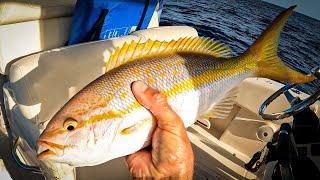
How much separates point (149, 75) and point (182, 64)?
0.21 meters

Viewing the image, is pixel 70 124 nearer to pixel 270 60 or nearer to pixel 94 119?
pixel 94 119

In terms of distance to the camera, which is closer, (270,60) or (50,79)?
(270,60)

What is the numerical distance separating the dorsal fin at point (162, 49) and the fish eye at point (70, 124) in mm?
322

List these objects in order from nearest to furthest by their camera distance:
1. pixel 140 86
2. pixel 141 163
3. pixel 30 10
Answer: pixel 140 86 < pixel 141 163 < pixel 30 10

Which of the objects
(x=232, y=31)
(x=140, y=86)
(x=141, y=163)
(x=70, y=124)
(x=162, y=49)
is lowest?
(x=232, y=31)

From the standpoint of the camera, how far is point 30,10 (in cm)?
249

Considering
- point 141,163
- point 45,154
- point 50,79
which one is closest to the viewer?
point 45,154

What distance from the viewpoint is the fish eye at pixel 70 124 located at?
1.23 metres

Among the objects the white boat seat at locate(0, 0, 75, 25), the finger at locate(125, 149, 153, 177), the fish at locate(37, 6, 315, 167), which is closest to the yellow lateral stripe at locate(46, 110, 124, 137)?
the fish at locate(37, 6, 315, 167)

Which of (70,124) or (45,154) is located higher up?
(70,124)

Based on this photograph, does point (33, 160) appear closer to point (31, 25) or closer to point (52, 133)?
point (31, 25)

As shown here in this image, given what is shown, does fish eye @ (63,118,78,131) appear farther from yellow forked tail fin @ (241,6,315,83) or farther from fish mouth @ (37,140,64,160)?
yellow forked tail fin @ (241,6,315,83)

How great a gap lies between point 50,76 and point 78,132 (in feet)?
3.34

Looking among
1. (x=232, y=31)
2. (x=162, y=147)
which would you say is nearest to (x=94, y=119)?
(x=162, y=147)
